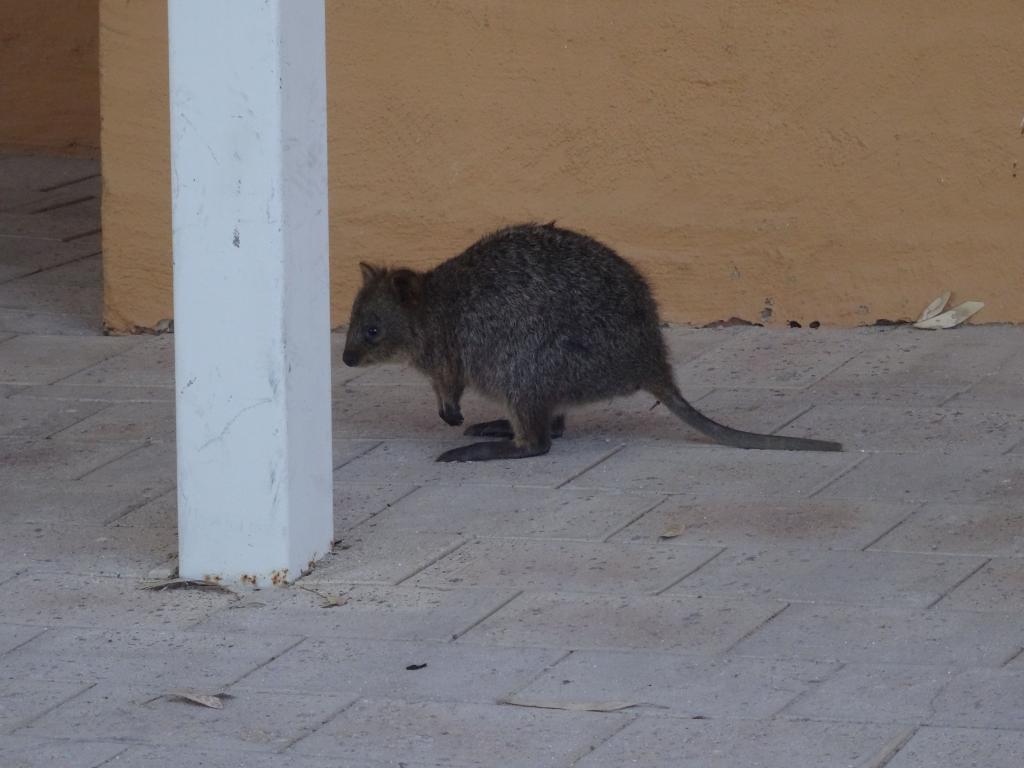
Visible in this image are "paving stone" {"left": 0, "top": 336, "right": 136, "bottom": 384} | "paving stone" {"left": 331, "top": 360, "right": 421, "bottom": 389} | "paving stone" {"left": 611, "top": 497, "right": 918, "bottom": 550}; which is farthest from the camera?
"paving stone" {"left": 0, "top": 336, "right": 136, "bottom": 384}

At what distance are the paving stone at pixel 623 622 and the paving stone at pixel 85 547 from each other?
106 centimetres

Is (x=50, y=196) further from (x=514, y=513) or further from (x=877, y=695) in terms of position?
(x=877, y=695)

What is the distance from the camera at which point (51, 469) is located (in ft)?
19.4

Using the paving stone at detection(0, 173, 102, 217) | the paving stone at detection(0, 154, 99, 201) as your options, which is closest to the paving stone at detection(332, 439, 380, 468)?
the paving stone at detection(0, 173, 102, 217)

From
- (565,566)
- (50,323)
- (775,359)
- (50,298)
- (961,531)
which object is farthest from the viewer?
(50,298)

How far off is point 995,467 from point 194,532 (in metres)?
2.32

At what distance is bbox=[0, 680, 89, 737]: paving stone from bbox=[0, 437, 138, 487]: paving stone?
1589 mm

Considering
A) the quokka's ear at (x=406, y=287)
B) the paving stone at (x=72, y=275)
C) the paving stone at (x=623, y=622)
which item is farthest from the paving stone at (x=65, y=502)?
the paving stone at (x=72, y=275)

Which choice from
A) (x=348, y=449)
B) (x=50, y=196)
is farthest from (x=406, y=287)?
(x=50, y=196)

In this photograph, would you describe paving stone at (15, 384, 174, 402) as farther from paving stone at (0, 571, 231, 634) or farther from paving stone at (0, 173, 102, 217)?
paving stone at (0, 173, 102, 217)

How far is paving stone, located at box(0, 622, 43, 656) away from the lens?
178 inches

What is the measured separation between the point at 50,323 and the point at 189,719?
3909 millimetres

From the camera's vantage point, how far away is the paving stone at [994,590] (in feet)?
14.8

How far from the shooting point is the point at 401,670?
14.0ft
